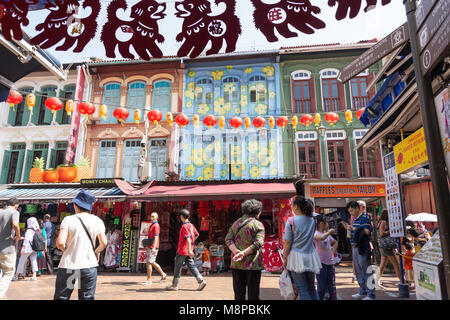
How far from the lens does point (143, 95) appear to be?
14.9m

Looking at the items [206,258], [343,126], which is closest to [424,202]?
[343,126]

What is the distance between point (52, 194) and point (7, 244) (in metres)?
6.80

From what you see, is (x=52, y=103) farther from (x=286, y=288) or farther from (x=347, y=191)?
(x=347, y=191)

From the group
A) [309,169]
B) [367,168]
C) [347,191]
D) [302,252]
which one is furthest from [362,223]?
[367,168]

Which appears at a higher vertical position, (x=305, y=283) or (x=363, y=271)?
(x=305, y=283)

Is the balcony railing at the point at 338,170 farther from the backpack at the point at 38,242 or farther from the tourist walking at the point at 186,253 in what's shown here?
the backpack at the point at 38,242

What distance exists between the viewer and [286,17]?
1.57 m

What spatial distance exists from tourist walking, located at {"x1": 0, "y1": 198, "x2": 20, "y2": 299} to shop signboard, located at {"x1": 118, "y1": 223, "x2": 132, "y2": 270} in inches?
225

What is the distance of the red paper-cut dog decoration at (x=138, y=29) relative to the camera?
5.54 feet

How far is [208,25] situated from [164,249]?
10826 mm

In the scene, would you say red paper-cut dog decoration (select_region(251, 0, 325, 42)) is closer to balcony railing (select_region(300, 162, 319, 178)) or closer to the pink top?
the pink top

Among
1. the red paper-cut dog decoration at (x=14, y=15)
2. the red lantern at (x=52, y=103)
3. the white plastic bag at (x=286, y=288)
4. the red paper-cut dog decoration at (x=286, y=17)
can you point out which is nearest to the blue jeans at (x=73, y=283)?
the white plastic bag at (x=286, y=288)

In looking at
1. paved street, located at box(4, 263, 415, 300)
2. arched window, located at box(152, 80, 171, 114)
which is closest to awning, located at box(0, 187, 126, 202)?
paved street, located at box(4, 263, 415, 300)

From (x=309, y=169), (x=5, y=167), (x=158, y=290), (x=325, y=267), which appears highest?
(x=5, y=167)
